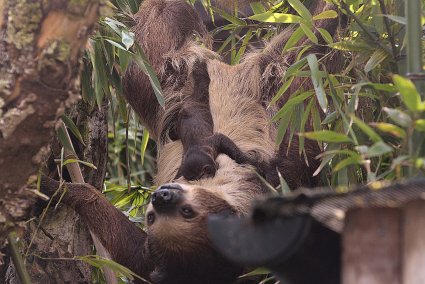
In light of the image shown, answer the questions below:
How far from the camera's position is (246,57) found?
14.4 ft

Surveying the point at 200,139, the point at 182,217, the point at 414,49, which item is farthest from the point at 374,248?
the point at 200,139

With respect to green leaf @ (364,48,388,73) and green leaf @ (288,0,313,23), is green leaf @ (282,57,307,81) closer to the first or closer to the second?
green leaf @ (288,0,313,23)

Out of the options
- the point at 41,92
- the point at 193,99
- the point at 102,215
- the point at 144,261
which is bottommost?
the point at 144,261

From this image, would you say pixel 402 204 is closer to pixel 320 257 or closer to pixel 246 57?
pixel 320 257

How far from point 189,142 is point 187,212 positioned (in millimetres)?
447

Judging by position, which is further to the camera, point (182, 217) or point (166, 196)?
point (182, 217)

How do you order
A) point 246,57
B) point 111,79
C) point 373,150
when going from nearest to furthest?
point 373,150 < point 111,79 < point 246,57

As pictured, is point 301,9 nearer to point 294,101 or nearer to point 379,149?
point 294,101

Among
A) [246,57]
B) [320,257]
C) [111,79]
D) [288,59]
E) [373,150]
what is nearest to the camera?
[320,257]

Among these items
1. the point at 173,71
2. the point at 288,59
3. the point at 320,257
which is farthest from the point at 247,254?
the point at 173,71

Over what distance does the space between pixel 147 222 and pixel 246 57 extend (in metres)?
1.12

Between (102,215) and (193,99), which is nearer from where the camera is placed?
(102,215)

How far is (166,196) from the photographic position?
12.0 ft

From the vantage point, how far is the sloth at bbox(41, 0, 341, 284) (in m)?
3.80
